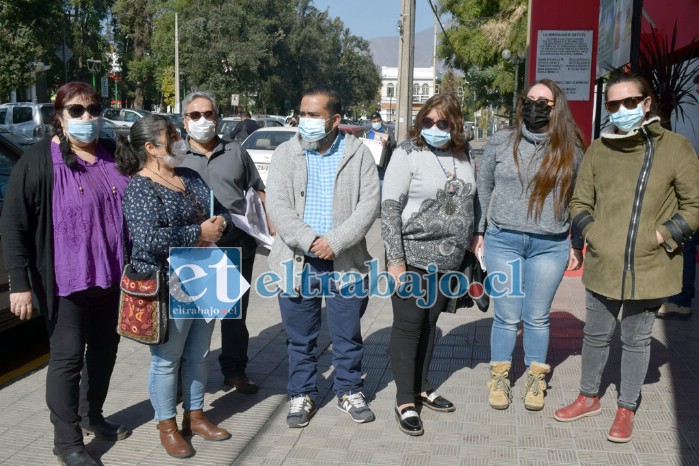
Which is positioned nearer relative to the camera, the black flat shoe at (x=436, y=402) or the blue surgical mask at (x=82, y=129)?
the blue surgical mask at (x=82, y=129)

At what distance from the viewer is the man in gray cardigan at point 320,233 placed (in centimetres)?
416

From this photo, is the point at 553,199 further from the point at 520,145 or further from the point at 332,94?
the point at 332,94

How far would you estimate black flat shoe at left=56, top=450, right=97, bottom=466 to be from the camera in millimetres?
3689

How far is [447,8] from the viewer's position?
87.4ft

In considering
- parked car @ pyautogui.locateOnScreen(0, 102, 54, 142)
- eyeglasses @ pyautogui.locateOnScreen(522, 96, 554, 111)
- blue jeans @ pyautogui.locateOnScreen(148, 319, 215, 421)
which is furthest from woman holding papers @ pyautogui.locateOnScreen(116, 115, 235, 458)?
parked car @ pyautogui.locateOnScreen(0, 102, 54, 142)

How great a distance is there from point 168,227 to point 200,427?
1.20 meters

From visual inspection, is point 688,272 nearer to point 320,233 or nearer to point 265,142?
point 320,233

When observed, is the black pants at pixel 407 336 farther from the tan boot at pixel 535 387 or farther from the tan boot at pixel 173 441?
the tan boot at pixel 173 441

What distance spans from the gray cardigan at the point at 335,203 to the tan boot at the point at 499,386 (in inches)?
41.7

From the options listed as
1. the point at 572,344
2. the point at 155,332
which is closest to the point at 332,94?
the point at 155,332

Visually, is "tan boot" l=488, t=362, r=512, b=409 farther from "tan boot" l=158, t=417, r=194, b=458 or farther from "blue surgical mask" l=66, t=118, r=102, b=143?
"blue surgical mask" l=66, t=118, r=102, b=143

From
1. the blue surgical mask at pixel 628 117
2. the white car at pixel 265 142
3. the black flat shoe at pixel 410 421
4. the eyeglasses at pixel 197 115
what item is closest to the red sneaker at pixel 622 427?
the black flat shoe at pixel 410 421

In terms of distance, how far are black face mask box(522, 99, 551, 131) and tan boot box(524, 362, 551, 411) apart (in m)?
1.45

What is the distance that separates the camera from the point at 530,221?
4246 mm
